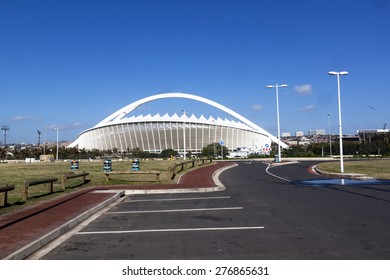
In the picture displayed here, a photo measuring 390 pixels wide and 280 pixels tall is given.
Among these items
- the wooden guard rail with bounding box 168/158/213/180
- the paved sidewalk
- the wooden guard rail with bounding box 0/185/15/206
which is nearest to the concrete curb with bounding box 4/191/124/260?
the paved sidewalk

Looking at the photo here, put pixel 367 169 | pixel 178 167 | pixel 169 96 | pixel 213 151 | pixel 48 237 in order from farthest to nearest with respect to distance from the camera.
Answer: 1. pixel 169 96
2. pixel 213 151
3. pixel 178 167
4. pixel 367 169
5. pixel 48 237

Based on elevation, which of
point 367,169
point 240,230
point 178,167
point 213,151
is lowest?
point 240,230

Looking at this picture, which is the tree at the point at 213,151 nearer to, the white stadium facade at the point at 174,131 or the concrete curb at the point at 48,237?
the white stadium facade at the point at 174,131

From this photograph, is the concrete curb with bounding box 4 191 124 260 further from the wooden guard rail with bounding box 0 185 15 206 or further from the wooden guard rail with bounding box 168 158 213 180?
the wooden guard rail with bounding box 168 158 213 180

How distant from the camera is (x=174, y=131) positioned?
122m

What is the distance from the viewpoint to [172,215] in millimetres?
10703

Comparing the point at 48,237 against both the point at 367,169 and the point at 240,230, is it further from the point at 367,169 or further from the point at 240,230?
the point at 367,169

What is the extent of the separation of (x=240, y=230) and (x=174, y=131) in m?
114

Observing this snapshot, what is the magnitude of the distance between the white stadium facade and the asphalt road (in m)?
106

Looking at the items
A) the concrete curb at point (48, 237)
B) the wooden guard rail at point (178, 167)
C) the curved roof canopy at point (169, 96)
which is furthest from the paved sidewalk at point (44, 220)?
the curved roof canopy at point (169, 96)

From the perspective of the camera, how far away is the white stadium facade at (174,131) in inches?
4774

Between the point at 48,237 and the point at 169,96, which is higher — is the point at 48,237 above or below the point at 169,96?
below

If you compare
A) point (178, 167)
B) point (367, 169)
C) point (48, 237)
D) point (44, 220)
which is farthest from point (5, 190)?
point (367, 169)

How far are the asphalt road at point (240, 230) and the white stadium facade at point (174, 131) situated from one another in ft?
347
